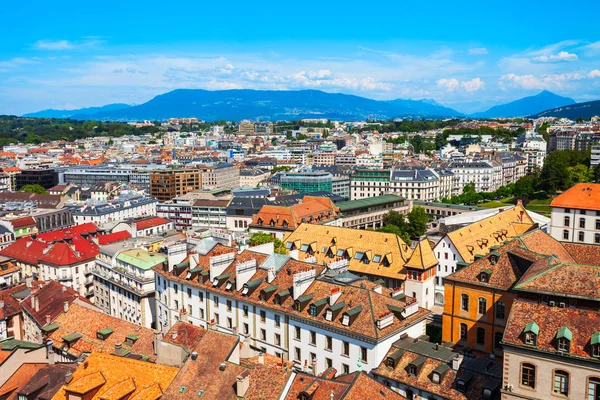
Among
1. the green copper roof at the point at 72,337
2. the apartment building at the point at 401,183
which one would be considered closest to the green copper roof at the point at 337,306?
the green copper roof at the point at 72,337

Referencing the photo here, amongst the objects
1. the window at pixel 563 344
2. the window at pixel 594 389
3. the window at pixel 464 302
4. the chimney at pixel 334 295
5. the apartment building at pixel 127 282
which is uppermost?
the window at pixel 563 344

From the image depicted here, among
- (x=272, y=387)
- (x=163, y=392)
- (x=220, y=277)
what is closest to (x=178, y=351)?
(x=163, y=392)

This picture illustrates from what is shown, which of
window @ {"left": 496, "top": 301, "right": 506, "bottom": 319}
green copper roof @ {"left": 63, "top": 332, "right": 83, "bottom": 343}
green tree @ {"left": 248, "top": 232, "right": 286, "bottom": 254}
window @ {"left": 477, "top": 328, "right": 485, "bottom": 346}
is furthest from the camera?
green tree @ {"left": 248, "top": 232, "right": 286, "bottom": 254}

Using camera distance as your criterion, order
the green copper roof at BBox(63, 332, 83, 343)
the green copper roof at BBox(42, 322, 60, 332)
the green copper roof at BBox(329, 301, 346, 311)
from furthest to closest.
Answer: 1. the green copper roof at BBox(42, 322, 60, 332)
2. the green copper roof at BBox(63, 332, 83, 343)
3. the green copper roof at BBox(329, 301, 346, 311)

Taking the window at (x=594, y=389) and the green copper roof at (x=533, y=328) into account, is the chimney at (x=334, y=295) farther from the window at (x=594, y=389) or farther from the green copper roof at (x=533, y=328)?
the window at (x=594, y=389)

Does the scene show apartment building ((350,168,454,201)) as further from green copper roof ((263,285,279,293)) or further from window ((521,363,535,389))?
window ((521,363,535,389))

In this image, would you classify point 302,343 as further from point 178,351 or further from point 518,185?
point 518,185

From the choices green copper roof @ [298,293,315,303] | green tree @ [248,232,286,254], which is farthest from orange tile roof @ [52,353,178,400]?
Result: green tree @ [248,232,286,254]
